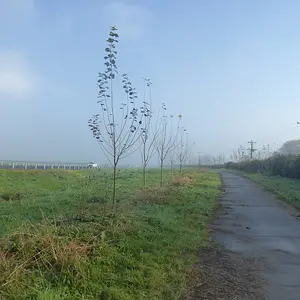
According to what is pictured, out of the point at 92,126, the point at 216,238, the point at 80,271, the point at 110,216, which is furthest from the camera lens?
the point at 92,126

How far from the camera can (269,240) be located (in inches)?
375

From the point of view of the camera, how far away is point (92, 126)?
38.1 ft

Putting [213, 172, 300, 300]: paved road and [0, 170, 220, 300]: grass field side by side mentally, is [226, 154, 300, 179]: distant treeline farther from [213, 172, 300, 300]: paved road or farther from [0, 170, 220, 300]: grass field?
[0, 170, 220, 300]: grass field

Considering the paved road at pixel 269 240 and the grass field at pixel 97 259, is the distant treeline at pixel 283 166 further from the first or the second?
the grass field at pixel 97 259

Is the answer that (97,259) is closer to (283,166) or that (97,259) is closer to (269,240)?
(269,240)

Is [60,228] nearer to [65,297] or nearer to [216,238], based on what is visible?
[65,297]

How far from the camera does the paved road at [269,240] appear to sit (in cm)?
624

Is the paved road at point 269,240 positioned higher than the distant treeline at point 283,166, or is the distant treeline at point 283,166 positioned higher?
the distant treeline at point 283,166

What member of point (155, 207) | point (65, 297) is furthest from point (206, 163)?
point (65, 297)

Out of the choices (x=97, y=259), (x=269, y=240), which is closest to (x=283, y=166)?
(x=269, y=240)

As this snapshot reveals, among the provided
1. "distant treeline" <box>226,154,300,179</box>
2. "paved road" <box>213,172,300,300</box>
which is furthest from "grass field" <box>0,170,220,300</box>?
"distant treeline" <box>226,154,300,179</box>

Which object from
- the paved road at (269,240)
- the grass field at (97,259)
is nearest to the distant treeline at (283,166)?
the paved road at (269,240)

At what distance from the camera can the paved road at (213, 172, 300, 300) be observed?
20.5 ft

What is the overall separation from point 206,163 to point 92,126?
122898 millimetres
